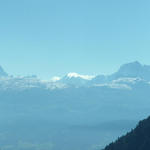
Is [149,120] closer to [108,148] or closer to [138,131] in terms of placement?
[138,131]

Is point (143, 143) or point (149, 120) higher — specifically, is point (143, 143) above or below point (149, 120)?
below

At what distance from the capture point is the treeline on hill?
151 meters

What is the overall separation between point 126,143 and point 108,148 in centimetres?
1051

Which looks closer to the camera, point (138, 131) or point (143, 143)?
point (143, 143)

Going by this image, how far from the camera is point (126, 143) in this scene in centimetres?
16188

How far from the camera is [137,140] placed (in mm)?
159375

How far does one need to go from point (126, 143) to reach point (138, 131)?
930cm

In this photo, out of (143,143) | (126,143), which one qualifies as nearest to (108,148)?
(126,143)

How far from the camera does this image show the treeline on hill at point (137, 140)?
151125mm

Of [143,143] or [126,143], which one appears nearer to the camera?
[143,143]

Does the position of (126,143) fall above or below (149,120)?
below

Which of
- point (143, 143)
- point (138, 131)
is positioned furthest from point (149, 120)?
point (143, 143)

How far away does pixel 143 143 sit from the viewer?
15112cm

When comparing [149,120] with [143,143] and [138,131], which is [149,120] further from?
[143,143]
